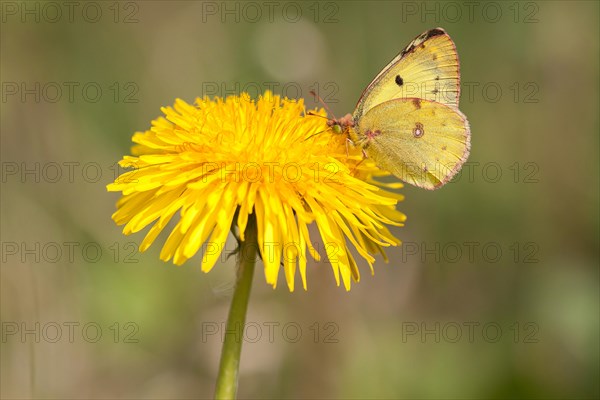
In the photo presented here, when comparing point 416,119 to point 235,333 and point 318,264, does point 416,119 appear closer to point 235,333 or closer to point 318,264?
point 235,333

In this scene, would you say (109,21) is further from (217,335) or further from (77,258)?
(217,335)

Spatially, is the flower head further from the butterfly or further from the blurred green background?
the blurred green background

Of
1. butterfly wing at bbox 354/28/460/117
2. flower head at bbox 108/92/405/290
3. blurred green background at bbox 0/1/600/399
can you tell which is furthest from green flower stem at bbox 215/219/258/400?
blurred green background at bbox 0/1/600/399

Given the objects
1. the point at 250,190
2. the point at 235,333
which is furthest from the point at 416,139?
the point at 235,333

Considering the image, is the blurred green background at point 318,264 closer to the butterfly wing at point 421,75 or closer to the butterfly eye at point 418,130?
the butterfly eye at point 418,130

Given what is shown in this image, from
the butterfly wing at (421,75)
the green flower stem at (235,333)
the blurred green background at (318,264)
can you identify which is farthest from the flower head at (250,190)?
the blurred green background at (318,264)

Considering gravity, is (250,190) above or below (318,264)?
above

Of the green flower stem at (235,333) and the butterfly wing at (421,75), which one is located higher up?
the butterfly wing at (421,75)
